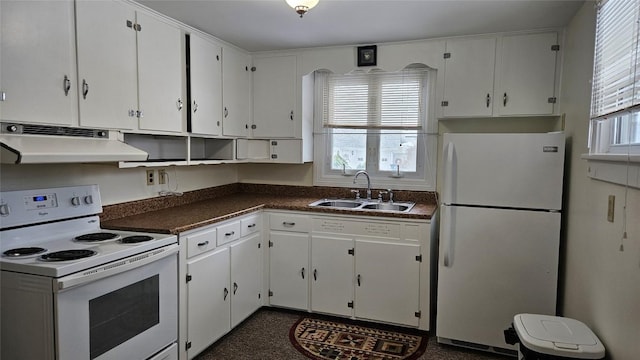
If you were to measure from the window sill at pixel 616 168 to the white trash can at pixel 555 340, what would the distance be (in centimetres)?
73

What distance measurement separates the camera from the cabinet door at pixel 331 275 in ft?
10.4

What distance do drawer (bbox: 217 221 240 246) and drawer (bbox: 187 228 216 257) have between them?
2.7 inches

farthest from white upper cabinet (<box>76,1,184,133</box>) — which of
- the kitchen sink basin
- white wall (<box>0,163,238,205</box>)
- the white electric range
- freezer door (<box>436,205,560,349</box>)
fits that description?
freezer door (<box>436,205,560,349</box>)

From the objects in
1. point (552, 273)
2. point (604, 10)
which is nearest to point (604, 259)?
point (552, 273)

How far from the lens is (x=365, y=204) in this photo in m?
3.50

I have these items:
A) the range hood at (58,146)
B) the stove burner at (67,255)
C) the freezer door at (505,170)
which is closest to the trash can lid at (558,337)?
the freezer door at (505,170)

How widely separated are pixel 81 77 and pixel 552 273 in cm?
302

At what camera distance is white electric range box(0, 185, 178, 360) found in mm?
1706

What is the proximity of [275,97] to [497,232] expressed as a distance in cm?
220

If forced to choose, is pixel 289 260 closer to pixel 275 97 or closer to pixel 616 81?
pixel 275 97

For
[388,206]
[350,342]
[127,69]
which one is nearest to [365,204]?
[388,206]

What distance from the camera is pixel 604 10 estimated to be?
6.42ft

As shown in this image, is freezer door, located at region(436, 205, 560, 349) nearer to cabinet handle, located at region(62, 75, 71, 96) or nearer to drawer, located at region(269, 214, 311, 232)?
drawer, located at region(269, 214, 311, 232)

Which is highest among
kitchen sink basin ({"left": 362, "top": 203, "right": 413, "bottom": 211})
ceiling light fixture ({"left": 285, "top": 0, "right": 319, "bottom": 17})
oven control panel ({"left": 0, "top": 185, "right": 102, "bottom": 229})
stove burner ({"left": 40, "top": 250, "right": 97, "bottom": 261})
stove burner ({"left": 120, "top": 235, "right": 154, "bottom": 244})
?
ceiling light fixture ({"left": 285, "top": 0, "right": 319, "bottom": 17})
